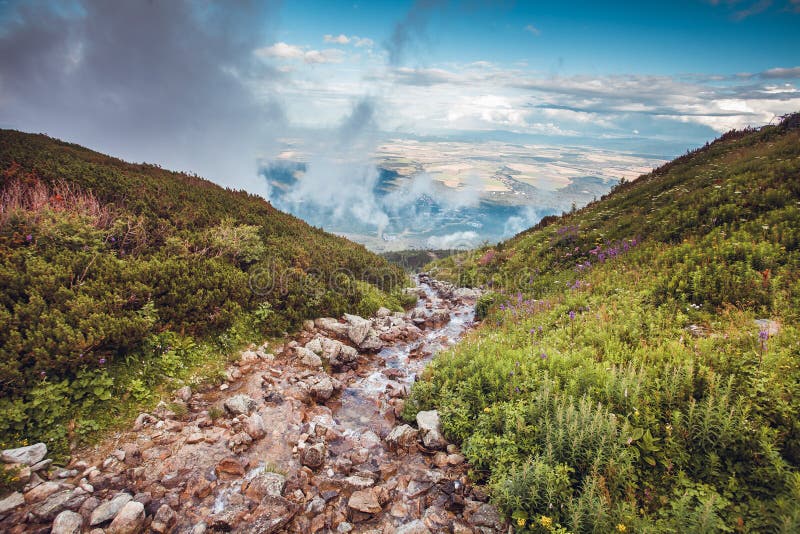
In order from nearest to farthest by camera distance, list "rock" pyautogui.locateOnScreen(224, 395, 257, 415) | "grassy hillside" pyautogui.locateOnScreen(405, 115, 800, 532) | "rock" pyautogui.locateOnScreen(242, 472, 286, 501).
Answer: "grassy hillside" pyautogui.locateOnScreen(405, 115, 800, 532), "rock" pyautogui.locateOnScreen(242, 472, 286, 501), "rock" pyautogui.locateOnScreen(224, 395, 257, 415)

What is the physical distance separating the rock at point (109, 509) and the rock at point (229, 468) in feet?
3.70

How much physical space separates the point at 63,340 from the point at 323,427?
4996mm

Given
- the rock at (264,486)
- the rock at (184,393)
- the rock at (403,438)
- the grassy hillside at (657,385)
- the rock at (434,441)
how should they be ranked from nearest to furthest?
the grassy hillside at (657,385) → the rock at (264,486) → the rock at (434,441) → the rock at (403,438) → the rock at (184,393)

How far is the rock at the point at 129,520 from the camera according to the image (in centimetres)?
424

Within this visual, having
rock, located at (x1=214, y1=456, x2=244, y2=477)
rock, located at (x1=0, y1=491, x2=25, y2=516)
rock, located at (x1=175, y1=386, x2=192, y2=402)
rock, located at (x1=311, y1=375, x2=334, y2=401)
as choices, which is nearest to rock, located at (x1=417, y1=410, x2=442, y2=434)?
rock, located at (x1=311, y1=375, x2=334, y2=401)

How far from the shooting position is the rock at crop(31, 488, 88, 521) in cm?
432

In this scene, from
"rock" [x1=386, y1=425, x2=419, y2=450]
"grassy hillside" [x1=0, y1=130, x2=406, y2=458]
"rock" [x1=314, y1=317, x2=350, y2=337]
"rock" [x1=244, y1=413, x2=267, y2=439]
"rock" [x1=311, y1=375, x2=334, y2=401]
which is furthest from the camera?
"rock" [x1=314, y1=317, x2=350, y2=337]

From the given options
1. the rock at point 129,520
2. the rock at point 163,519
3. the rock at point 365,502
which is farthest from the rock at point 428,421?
the rock at point 129,520

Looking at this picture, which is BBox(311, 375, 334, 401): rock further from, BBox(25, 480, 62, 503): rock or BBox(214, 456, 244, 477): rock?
BBox(25, 480, 62, 503): rock

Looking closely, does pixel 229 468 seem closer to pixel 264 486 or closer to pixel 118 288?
pixel 264 486

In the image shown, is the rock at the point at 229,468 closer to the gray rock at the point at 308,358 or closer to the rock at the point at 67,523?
the rock at the point at 67,523

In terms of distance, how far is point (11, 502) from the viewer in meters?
4.36

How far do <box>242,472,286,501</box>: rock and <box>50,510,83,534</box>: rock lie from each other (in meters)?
1.86

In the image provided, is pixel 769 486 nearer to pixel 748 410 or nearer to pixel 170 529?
pixel 748 410
